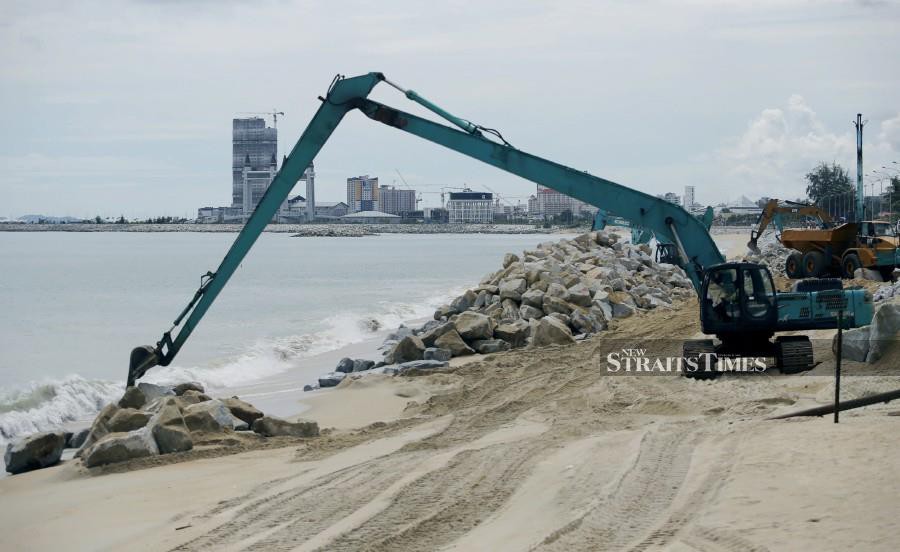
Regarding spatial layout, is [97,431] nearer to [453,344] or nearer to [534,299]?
[453,344]

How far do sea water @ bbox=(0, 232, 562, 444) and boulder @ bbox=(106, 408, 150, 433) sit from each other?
284cm

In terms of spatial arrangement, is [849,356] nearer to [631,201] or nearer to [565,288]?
[631,201]

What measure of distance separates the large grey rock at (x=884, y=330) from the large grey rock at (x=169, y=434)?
26.4 ft

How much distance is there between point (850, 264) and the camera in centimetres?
2831

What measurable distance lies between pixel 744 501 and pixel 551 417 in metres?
4.35

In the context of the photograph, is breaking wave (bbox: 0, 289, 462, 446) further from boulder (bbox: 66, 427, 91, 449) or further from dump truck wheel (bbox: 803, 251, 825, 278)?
dump truck wheel (bbox: 803, 251, 825, 278)

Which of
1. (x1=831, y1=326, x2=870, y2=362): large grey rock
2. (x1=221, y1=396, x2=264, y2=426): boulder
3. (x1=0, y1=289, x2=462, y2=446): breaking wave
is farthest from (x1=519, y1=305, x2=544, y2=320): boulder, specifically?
(x1=221, y1=396, x2=264, y2=426): boulder

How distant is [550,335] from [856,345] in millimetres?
7032

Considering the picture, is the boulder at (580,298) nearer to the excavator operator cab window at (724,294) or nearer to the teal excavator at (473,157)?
the teal excavator at (473,157)

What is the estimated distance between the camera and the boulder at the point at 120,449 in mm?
10250

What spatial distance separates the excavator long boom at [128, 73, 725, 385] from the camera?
14906 mm

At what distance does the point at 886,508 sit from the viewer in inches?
259

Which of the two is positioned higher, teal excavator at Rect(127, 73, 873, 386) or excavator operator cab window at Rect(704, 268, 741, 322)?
teal excavator at Rect(127, 73, 873, 386)

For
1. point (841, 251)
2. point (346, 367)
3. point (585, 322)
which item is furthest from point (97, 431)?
point (841, 251)
